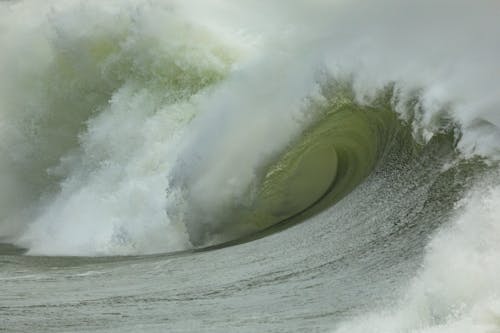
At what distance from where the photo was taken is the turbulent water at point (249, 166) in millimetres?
5621

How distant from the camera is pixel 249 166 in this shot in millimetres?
9719

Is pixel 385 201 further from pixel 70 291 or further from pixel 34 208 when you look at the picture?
pixel 34 208

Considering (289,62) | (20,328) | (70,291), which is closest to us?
(20,328)

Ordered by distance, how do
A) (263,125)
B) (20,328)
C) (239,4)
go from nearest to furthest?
(20,328) < (263,125) < (239,4)

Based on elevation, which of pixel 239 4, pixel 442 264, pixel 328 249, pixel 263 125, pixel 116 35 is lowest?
pixel 442 264

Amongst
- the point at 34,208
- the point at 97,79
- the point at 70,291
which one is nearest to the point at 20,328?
the point at 70,291

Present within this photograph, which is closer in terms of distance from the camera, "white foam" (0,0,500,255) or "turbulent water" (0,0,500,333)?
"turbulent water" (0,0,500,333)

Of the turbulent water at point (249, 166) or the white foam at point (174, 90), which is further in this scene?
the white foam at point (174, 90)

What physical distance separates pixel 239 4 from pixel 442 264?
1022cm

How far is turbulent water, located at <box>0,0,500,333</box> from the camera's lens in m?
5.62

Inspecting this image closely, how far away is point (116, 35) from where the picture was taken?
13469 mm

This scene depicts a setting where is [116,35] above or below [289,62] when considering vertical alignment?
above

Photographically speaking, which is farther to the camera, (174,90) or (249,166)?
(174,90)

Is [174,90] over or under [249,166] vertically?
over
